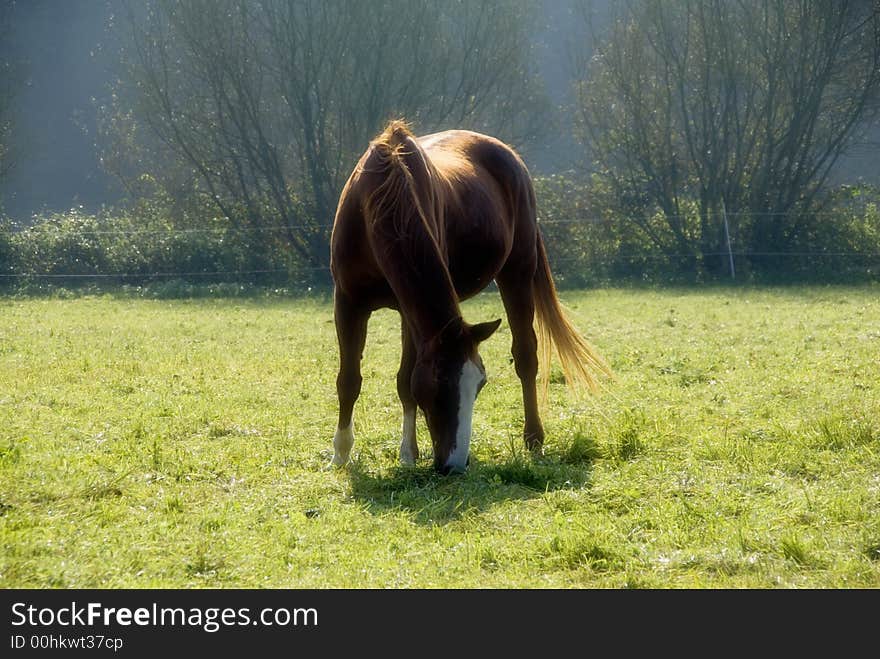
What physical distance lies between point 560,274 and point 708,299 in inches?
195

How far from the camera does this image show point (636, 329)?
1107 centimetres

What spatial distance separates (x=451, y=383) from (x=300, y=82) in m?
17.2

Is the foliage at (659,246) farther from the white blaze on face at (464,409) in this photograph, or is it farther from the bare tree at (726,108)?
the white blaze on face at (464,409)

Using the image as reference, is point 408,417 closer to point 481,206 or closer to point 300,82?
point 481,206

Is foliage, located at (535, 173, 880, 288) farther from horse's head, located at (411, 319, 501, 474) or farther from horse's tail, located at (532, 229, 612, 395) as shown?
horse's head, located at (411, 319, 501, 474)

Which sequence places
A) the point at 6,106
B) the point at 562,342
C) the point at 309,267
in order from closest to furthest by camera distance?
the point at 562,342
the point at 309,267
the point at 6,106

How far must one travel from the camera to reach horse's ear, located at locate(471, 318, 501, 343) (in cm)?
406

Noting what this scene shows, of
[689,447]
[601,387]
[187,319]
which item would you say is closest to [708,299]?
[187,319]

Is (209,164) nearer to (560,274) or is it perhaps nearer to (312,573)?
(560,274)

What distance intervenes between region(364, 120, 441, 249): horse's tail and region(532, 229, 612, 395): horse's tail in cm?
150

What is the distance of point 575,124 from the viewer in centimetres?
2138

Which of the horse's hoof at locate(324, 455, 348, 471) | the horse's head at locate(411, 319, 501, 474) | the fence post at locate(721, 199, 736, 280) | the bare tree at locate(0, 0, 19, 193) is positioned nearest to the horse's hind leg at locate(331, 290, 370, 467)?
the horse's hoof at locate(324, 455, 348, 471)

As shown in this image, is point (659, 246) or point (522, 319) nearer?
point (522, 319)

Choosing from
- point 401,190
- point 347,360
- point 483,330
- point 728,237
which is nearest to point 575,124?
point 728,237
